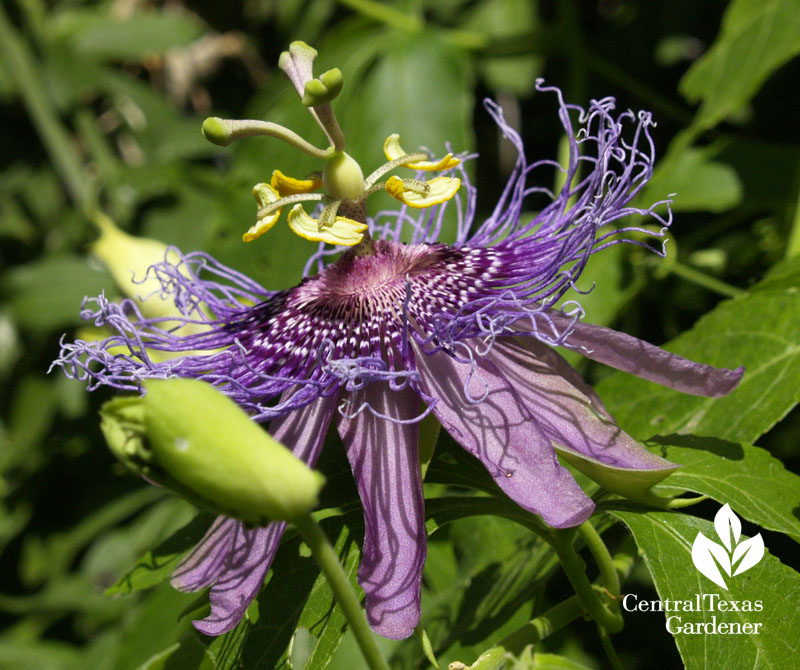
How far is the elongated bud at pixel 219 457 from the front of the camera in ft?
2.37

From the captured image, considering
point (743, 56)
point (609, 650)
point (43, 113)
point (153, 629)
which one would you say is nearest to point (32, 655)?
point (153, 629)

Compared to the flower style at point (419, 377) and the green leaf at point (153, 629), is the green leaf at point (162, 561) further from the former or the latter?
the green leaf at point (153, 629)

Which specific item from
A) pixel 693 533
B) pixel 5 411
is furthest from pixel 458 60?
pixel 5 411

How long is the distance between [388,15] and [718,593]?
66.6 inches

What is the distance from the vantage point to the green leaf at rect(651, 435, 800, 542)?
3.17 feet

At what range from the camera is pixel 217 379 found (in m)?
1.12

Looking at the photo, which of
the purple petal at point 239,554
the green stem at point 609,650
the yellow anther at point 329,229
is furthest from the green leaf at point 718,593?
the yellow anther at point 329,229

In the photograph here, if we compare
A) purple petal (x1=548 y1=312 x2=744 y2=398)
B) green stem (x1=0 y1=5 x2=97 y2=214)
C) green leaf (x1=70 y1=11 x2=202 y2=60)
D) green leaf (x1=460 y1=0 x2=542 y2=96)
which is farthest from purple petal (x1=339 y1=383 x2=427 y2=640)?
green leaf (x1=70 y1=11 x2=202 y2=60)

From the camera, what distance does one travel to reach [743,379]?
1.20m

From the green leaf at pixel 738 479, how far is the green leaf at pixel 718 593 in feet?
0.14

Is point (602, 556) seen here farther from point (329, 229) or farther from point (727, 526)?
point (329, 229)

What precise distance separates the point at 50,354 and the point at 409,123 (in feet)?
5.35

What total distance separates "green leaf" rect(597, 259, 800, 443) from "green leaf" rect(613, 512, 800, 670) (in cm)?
20

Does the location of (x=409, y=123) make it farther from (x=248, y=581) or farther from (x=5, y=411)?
(x=5, y=411)
